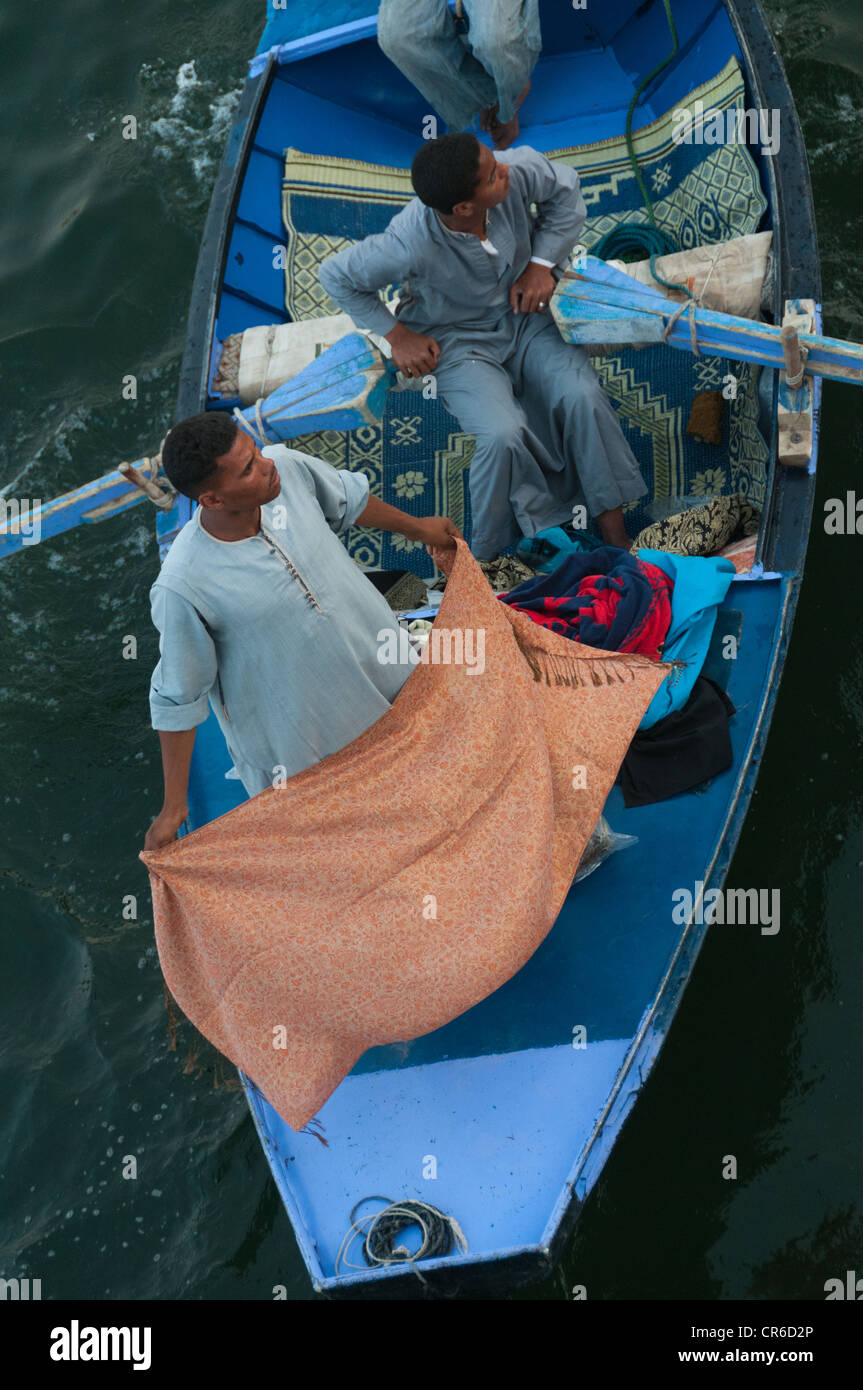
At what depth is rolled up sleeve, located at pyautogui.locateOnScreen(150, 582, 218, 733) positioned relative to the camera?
10.5 feet

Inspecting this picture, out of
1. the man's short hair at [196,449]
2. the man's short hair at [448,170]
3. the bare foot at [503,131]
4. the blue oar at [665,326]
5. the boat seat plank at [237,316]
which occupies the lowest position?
the man's short hair at [196,449]

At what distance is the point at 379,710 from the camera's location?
12.1 ft

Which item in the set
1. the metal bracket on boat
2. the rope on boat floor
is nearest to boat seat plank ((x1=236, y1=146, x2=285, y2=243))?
the metal bracket on boat

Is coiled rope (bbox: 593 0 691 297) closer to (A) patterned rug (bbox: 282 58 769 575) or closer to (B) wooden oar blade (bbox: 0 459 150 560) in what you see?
(A) patterned rug (bbox: 282 58 769 575)

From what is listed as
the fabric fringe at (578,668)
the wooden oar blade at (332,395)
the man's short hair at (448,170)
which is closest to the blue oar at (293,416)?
the wooden oar blade at (332,395)

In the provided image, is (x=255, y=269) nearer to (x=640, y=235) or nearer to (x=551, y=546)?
(x=640, y=235)

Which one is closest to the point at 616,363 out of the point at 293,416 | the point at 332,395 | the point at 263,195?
the point at 332,395

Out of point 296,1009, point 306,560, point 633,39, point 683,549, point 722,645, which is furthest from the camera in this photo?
point 633,39

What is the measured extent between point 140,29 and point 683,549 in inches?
258

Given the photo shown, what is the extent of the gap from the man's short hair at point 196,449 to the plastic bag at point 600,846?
1.73 meters

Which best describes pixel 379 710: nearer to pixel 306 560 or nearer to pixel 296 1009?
pixel 306 560

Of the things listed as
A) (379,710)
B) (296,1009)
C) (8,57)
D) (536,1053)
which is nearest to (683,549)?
(379,710)

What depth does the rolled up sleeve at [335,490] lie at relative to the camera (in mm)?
3533

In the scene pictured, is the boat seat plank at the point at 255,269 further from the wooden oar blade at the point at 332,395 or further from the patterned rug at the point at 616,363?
the wooden oar blade at the point at 332,395
